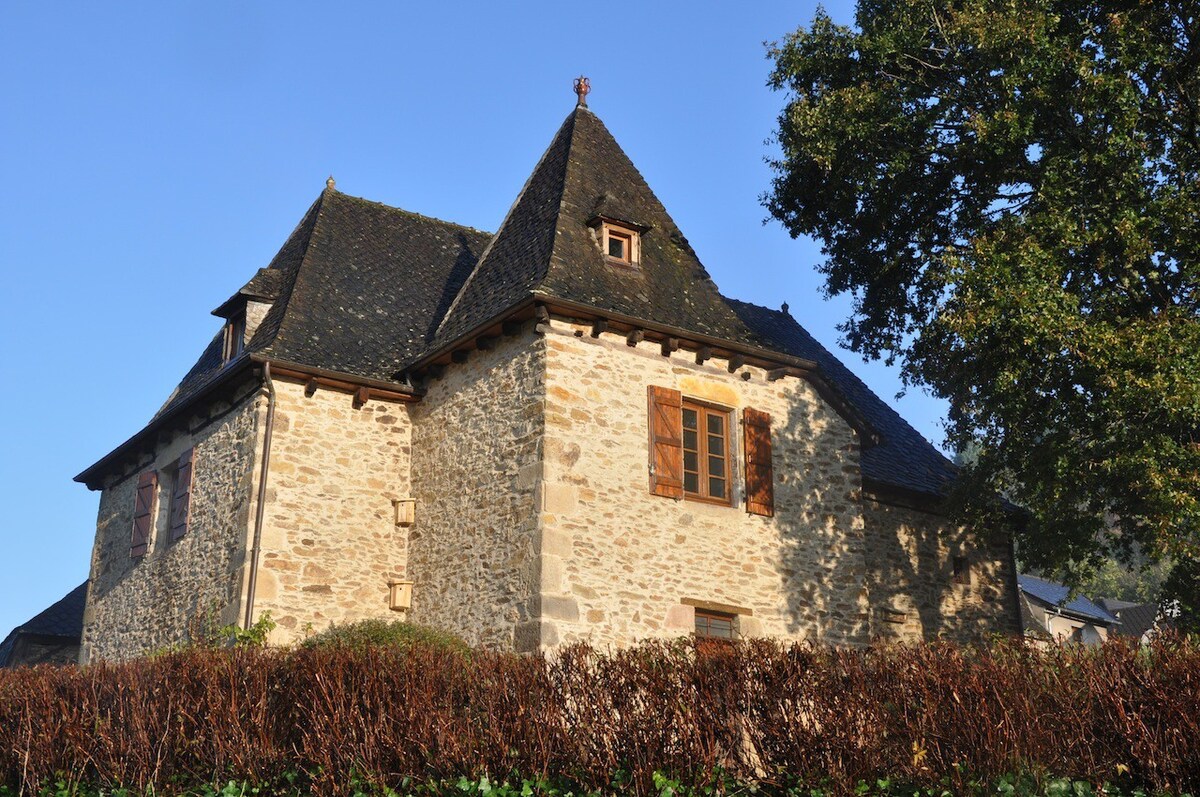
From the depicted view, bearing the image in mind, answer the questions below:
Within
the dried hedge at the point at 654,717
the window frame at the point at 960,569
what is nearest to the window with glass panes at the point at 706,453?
the dried hedge at the point at 654,717

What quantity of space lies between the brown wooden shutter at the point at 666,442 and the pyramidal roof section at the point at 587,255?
3.05 ft

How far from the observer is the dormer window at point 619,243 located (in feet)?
51.0

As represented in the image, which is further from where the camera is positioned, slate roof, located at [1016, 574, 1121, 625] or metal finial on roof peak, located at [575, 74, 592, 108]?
slate roof, located at [1016, 574, 1121, 625]

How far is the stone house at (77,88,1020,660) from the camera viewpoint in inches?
535

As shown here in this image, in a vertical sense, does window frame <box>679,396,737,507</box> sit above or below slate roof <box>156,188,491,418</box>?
below

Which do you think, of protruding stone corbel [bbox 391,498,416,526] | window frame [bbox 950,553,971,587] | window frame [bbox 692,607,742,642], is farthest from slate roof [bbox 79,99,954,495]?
window frame [bbox 692,607,742,642]

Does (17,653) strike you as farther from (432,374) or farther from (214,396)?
(432,374)

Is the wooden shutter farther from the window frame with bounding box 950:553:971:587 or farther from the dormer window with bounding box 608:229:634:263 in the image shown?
the window frame with bounding box 950:553:971:587

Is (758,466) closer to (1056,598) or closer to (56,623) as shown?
(56,623)

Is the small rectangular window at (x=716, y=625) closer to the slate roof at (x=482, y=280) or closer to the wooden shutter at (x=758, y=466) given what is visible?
the wooden shutter at (x=758, y=466)

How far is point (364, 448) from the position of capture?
50.6ft

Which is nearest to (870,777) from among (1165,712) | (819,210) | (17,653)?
(1165,712)

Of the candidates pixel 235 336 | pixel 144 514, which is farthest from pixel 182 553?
pixel 235 336

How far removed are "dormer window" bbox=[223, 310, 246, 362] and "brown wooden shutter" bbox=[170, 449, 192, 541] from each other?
1.49 metres
